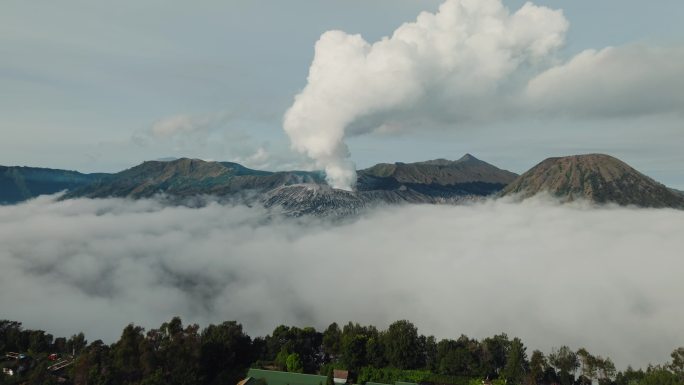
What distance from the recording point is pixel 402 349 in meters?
74.7

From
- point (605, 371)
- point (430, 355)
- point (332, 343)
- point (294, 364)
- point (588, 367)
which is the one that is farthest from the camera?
point (332, 343)

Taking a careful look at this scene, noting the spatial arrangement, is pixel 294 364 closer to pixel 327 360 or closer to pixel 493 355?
pixel 327 360

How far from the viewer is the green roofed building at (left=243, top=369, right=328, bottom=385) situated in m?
65.5

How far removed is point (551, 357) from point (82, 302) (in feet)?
558

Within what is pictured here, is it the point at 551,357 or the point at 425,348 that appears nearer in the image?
the point at 551,357

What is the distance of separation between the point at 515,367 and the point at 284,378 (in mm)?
36076

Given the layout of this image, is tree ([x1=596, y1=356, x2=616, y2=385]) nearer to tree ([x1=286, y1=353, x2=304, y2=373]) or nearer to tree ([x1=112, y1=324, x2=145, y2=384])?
tree ([x1=286, y1=353, x2=304, y2=373])

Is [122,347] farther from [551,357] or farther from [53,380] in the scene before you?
[551,357]

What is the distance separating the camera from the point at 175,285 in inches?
7623

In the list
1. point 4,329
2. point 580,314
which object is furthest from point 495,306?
point 4,329

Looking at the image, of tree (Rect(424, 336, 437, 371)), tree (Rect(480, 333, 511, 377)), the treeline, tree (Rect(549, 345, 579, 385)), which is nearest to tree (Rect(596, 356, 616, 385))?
the treeline

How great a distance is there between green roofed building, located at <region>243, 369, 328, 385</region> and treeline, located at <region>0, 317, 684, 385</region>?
420cm

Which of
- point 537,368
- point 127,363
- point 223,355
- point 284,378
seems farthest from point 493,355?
point 127,363

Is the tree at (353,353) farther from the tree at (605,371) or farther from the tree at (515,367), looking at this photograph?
the tree at (605,371)
